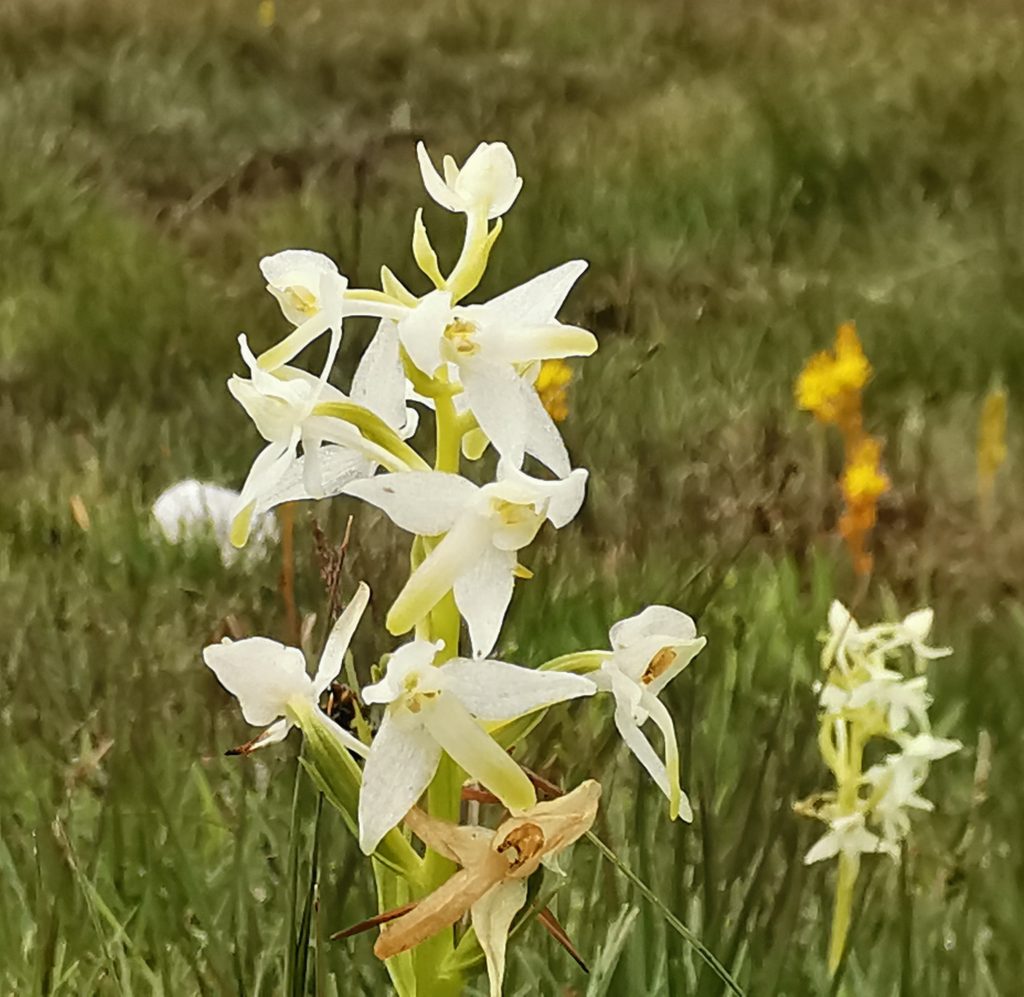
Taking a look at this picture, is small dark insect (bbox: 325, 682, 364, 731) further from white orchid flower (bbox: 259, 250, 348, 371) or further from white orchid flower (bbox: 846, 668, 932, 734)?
white orchid flower (bbox: 846, 668, 932, 734)

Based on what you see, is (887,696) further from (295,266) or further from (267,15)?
(267,15)

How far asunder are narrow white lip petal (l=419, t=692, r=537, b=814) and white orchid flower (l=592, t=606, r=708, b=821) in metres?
0.04

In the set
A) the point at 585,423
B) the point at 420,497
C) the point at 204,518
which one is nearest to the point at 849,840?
the point at 420,497

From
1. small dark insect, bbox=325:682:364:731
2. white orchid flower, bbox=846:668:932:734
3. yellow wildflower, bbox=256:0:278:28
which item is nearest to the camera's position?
small dark insect, bbox=325:682:364:731

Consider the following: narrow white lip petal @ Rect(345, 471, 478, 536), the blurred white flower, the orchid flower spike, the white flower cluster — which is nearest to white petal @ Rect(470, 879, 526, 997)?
the orchid flower spike

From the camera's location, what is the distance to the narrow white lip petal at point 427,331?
47 centimetres

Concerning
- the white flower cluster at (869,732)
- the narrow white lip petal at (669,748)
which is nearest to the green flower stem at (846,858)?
the white flower cluster at (869,732)

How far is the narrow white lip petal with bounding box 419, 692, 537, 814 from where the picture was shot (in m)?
0.47

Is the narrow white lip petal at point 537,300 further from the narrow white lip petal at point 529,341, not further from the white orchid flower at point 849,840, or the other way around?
Answer: the white orchid flower at point 849,840

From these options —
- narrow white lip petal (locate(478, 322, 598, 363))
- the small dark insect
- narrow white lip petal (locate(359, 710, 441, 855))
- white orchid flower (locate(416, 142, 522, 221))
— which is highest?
white orchid flower (locate(416, 142, 522, 221))

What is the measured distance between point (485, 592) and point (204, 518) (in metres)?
1.15

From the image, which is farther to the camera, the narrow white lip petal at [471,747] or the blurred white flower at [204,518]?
the blurred white flower at [204,518]

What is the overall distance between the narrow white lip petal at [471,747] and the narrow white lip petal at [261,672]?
51 mm

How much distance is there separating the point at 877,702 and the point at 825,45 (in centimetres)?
319
